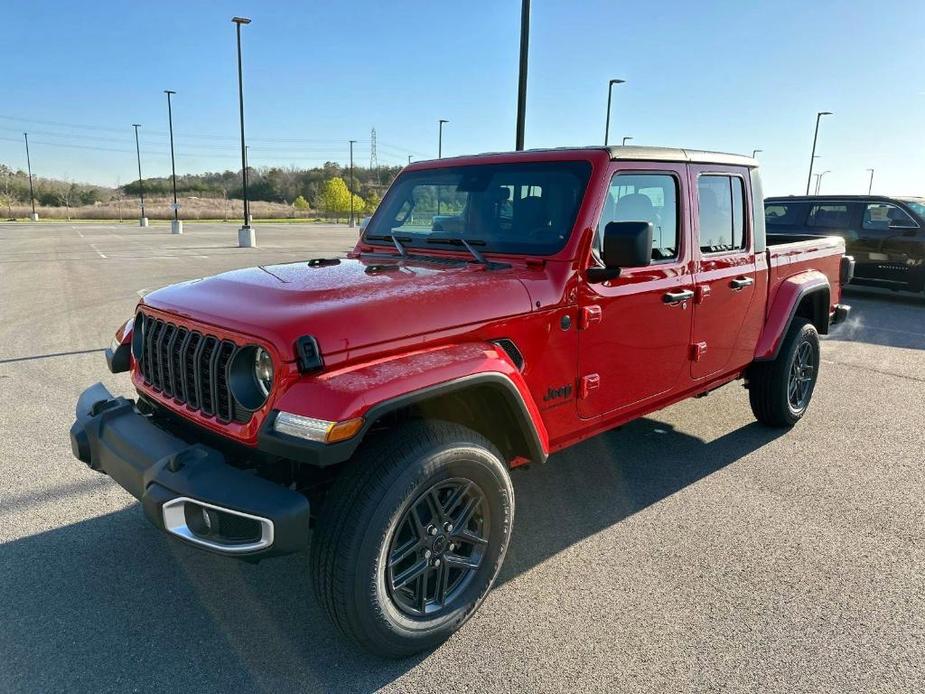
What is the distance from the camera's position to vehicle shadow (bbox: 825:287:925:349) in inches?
341

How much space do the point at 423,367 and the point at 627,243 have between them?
112 cm

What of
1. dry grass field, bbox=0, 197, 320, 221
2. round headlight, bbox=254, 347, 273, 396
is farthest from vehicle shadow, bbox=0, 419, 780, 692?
dry grass field, bbox=0, 197, 320, 221

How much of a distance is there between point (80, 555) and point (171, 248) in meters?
22.4

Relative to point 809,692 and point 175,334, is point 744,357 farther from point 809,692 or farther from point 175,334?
point 175,334

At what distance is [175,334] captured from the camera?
2.76m

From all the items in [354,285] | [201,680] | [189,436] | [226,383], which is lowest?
[201,680]

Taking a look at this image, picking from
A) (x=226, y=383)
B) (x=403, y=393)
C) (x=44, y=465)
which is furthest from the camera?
(x=44, y=465)

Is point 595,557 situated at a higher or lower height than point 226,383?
lower

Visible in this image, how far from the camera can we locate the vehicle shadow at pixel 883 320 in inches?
341

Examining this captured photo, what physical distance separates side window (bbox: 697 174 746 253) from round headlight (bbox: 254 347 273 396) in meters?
2.66

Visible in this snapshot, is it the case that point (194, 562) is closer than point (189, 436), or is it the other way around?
point (189, 436)

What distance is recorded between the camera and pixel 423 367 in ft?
7.77

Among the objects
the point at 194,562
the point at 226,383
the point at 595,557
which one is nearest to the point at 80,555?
the point at 194,562

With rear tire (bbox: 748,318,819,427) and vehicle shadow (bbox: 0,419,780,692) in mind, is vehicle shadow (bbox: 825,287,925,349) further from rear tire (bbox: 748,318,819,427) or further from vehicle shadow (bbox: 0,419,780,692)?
vehicle shadow (bbox: 0,419,780,692)
